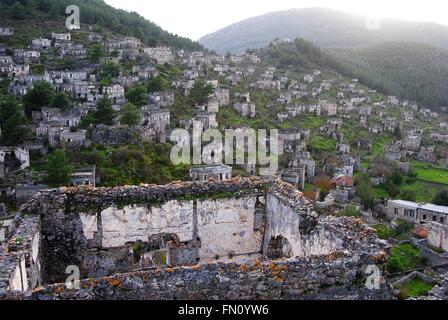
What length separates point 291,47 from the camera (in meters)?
152

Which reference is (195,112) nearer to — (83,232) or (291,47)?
(83,232)

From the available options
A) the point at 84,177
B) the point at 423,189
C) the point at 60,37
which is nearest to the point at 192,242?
the point at 84,177

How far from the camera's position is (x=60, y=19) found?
107125 mm

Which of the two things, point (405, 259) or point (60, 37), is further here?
point (60, 37)

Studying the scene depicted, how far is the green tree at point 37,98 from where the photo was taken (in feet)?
200

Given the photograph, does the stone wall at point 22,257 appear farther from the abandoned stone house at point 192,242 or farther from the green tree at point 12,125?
the green tree at point 12,125

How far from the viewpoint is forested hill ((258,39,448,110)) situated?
138038 millimetres

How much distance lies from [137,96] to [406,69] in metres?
116

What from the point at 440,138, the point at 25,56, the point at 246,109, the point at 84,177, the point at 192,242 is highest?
Answer: the point at 25,56

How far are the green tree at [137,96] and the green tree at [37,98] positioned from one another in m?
11.7

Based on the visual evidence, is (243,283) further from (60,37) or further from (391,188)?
(60,37)

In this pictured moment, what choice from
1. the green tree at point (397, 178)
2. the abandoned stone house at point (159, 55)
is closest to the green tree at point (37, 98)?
the abandoned stone house at point (159, 55)

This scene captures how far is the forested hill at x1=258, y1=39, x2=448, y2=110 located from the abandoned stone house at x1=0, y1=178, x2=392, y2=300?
130 metres
